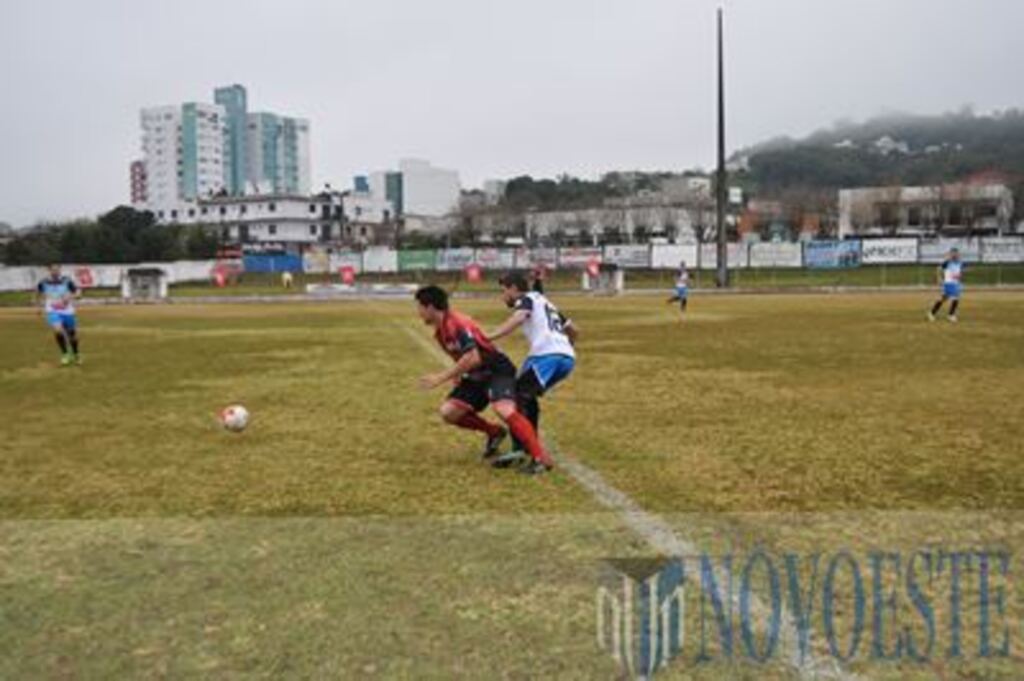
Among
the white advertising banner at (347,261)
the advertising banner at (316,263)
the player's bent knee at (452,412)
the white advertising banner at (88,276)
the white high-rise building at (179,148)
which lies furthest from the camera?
the white high-rise building at (179,148)

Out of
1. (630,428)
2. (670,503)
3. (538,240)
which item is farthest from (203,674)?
(538,240)

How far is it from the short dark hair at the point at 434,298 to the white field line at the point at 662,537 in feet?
5.42

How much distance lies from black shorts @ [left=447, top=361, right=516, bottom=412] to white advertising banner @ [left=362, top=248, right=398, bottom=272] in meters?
55.5

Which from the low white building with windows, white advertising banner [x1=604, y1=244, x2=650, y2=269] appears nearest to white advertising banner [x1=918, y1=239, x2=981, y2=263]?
white advertising banner [x1=604, y1=244, x2=650, y2=269]

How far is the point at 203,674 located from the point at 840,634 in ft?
8.78

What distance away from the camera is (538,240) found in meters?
101

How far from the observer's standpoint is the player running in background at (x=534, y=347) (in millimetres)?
7562

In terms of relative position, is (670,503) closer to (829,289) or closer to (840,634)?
(840,634)

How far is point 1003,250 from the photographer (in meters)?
52.0

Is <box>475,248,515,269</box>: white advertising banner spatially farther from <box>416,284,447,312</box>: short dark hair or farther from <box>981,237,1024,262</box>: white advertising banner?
<box>416,284,447,312</box>: short dark hair

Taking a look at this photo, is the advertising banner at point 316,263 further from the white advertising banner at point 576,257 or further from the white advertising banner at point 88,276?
the white advertising banner at point 576,257

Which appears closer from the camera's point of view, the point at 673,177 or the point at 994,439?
the point at 994,439

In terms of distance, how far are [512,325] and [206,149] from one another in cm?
17577

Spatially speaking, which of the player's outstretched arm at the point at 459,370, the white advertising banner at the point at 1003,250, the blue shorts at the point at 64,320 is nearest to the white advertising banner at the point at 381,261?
the white advertising banner at the point at 1003,250
